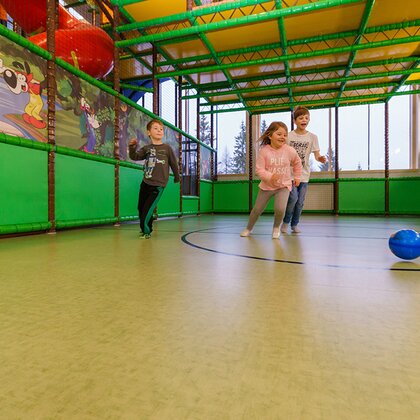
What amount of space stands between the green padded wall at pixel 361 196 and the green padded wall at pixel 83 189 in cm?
669

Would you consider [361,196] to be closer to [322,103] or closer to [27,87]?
[322,103]

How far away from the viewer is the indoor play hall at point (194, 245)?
23.2 inches

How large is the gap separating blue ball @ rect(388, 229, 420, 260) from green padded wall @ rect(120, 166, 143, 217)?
3699 millimetres

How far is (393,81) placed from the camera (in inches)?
303

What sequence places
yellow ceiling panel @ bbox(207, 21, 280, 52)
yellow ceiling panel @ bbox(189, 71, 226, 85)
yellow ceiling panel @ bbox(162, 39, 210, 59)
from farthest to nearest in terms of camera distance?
yellow ceiling panel @ bbox(189, 71, 226, 85), yellow ceiling panel @ bbox(162, 39, 210, 59), yellow ceiling panel @ bbox(207, 21, 280, 52)

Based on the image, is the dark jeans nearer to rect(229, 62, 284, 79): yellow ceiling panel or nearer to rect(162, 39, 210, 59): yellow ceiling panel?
rect(162, 39, 210, 59): yellow ceiling panel

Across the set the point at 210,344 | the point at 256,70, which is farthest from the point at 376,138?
the point at 210,344

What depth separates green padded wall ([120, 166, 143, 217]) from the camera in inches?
185

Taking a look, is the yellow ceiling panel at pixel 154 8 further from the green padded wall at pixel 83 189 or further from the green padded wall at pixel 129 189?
the green padded wall at pixel 83 189

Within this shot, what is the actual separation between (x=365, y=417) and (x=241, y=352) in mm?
281

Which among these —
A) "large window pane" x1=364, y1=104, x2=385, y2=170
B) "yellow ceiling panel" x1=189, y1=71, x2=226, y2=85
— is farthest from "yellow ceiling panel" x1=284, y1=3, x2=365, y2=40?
"large window pane" x1=364, y1=104, x2=385, y2=170

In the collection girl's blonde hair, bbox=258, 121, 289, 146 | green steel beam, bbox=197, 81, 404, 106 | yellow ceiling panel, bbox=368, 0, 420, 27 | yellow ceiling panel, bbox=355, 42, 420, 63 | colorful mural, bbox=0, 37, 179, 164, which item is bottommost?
girl's blonde hair, bbox=258, 121, 289, 146

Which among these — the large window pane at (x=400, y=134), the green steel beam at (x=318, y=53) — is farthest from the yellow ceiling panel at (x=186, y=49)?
the large window pane at (x=400, y=134)

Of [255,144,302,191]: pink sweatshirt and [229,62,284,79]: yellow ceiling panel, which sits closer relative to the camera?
[255,144,302,191]: pink sweatshirt
